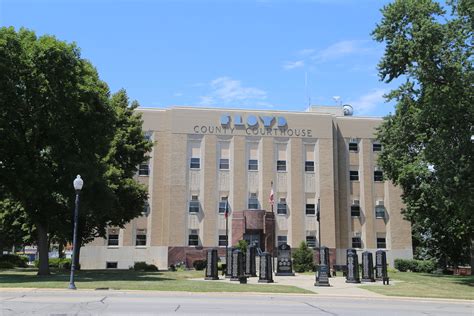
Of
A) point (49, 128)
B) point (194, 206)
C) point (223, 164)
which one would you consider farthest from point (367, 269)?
point (223, 164)

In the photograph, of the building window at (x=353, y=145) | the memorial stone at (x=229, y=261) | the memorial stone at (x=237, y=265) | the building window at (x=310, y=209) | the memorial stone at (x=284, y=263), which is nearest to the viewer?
the memorial stone at (x=237, y=265)

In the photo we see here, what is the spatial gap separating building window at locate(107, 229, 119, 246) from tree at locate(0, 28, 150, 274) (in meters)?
21.3

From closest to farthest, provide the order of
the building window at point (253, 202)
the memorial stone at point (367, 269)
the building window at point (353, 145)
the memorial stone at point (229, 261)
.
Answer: the memorial stone at point (229, 261), the memorial stone at point (367, 269), the building window at point (253, 202), the building window at point (353, 145)

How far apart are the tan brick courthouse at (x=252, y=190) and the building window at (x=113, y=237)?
10 cm

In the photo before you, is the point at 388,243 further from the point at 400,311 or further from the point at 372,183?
the point at 400,311

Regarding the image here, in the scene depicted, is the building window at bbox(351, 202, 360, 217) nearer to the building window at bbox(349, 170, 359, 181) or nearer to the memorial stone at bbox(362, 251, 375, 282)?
the building window at bbox(349, 170, 359, 181)

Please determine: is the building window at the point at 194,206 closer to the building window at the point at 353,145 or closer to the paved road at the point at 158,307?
the building window at the point at 353,145

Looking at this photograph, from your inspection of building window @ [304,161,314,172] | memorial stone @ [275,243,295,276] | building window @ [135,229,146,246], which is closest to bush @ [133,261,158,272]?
building window @ [135,229,146,246]

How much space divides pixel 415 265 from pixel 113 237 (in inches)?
1110

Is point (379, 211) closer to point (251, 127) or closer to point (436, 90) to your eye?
point (251, 127)

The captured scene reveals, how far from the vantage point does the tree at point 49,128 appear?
26.0m

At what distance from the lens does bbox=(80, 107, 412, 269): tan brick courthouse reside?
5116 centimetres

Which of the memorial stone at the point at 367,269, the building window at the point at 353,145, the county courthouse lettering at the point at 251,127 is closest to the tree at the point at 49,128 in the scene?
the memorial stone at the point at 367,269

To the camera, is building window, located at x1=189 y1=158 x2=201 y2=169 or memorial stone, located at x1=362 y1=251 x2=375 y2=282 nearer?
memorial stone, located at x1=362 y1=251 x2=375 y2=282
